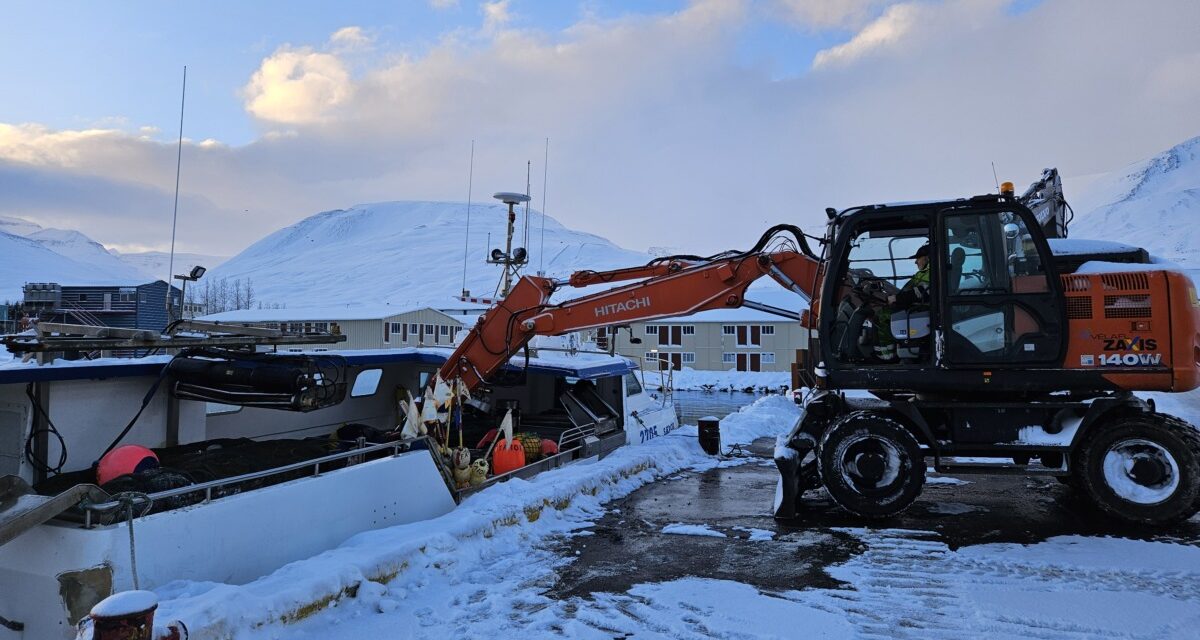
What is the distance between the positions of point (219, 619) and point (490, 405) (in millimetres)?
8412

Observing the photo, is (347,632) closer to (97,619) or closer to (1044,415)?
(97,619)

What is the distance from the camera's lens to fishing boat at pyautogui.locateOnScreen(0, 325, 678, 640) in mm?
4230

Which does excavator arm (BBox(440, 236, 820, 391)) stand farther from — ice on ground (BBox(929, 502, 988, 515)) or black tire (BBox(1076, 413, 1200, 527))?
black tire (BBox(1076, 413, 1200, 527))

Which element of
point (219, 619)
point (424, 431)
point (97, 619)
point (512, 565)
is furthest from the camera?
point (424, 431)

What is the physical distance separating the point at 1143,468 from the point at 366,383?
9.77 meters

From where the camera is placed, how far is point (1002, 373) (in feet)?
22.4

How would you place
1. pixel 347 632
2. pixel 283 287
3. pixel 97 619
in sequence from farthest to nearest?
pixel 283 287 → pixel 347 632 → pixel 97 619

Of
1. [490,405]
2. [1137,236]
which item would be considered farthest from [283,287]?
[1137,236]

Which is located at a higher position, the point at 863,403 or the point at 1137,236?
the point at 1137,236

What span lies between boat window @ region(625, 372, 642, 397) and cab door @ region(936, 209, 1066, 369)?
7.06 metres

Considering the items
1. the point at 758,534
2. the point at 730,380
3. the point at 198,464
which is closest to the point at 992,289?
the point at 758,534

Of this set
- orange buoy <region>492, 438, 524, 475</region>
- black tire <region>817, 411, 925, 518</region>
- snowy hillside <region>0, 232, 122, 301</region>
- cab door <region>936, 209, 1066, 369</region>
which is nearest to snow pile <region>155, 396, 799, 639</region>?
orange buoy <region>492, 438, 524, 475</region>

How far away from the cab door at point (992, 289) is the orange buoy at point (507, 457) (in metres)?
5.05

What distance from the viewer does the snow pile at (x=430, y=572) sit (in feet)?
14.0
